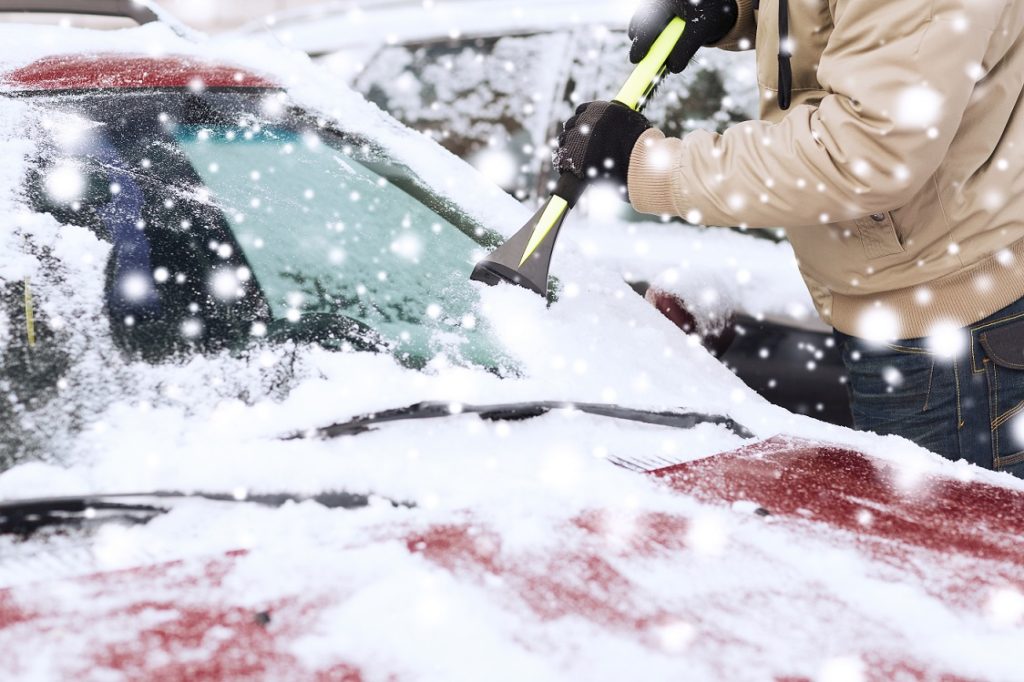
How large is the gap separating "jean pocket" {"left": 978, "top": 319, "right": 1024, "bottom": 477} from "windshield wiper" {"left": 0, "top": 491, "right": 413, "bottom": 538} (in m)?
1.24

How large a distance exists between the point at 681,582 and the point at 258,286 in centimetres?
77

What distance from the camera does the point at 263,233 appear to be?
1.50 m

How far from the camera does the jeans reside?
1.67 m

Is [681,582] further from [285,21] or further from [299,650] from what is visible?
[285,21]

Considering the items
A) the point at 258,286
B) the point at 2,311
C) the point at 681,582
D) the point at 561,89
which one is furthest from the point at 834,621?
the point at 561,89

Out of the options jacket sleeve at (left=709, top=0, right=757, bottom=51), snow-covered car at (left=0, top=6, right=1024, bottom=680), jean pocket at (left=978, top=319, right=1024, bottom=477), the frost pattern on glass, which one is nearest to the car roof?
snow-covered car at (left=0, top=6, right=1024, bottom=680)

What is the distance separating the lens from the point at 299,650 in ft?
2.67

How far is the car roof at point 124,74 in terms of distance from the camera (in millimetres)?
1561

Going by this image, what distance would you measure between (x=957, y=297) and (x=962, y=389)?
0.57ft

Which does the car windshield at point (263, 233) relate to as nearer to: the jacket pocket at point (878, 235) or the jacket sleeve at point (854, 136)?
the jacket sleeve at point (854, 136)

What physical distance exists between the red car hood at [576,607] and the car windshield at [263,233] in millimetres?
435

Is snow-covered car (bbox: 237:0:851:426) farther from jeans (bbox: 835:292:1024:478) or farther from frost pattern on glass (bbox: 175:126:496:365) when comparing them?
frost pattern on glass (bbox: 175:126:496:365)

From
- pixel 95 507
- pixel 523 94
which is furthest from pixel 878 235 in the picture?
pixel 523 94

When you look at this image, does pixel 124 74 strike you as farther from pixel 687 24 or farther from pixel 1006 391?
pixel 1006 391
